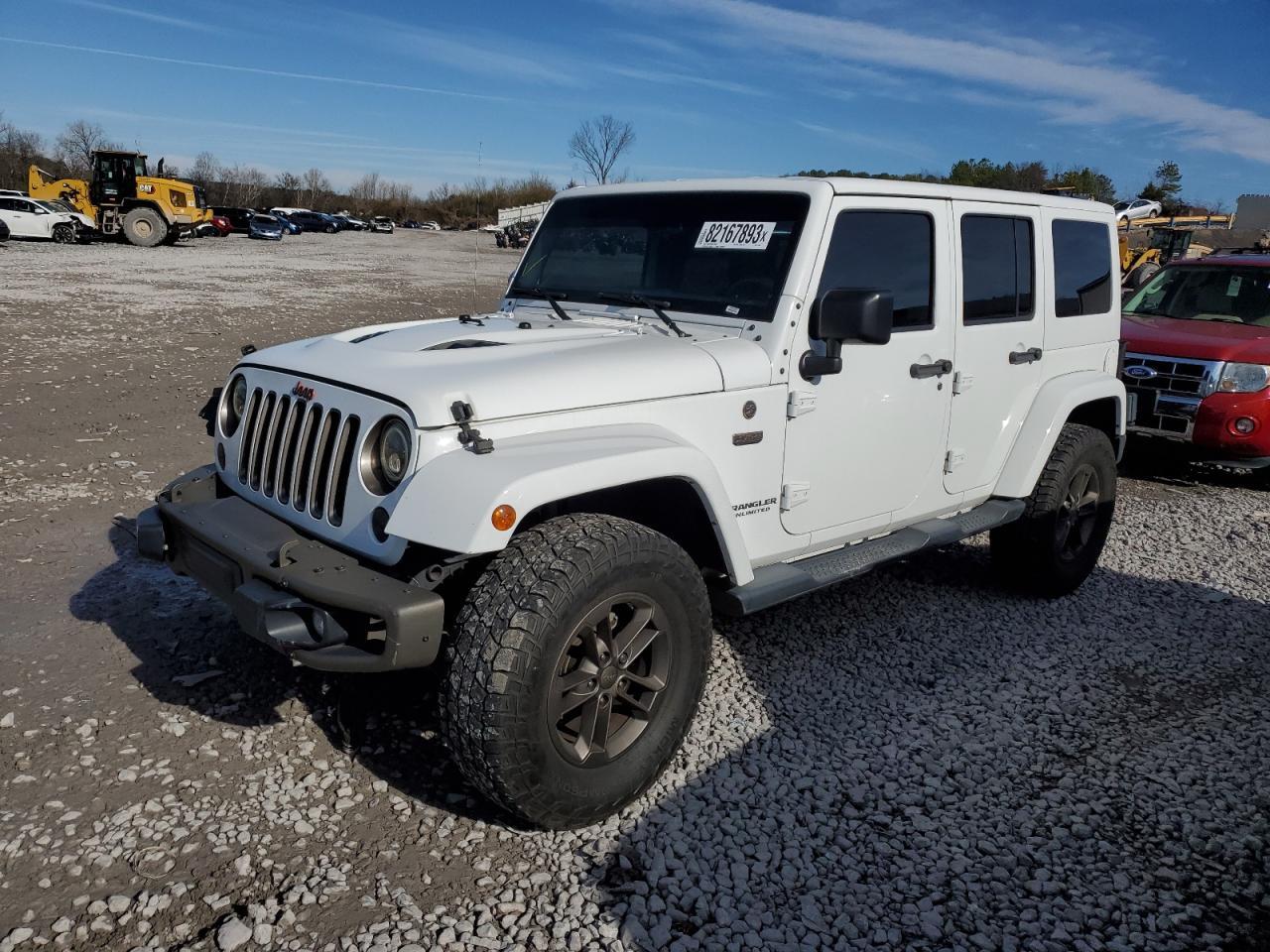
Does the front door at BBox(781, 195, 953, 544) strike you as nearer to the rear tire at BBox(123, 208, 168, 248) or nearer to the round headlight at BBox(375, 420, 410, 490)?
the round headlight at BBox(375, 420, 410, 490)

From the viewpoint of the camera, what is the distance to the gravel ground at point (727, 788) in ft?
8.87

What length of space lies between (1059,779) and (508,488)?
91.4 inches

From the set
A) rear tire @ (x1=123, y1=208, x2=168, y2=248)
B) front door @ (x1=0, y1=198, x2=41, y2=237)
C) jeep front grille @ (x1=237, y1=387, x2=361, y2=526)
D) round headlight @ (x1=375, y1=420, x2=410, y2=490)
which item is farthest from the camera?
rear tire @ (x1=123, y1=208, x2=168, y2=248)

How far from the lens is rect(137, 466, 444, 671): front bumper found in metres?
2.68

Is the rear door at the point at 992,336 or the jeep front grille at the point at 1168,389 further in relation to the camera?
the jeep front grille at the point at 1168,389

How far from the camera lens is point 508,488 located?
8.66 ft

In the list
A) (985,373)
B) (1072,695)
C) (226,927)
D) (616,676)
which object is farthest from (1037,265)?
(226,927)

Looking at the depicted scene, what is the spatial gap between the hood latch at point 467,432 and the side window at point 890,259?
1.54 m

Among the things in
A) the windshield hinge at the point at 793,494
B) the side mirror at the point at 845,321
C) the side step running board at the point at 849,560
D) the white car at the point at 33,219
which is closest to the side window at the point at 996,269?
the side step running board at the point at 849,560

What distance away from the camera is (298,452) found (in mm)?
3219

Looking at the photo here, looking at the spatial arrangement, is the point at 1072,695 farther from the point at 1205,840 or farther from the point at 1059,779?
the point at 1205,840

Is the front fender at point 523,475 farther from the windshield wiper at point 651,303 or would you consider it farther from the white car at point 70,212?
the white car at point 70,212

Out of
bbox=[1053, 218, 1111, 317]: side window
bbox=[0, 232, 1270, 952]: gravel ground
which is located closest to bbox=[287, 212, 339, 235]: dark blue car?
bbox=[0, 232, 1270, 952]: gravel ground

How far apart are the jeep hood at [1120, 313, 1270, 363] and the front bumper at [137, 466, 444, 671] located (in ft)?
21.8
